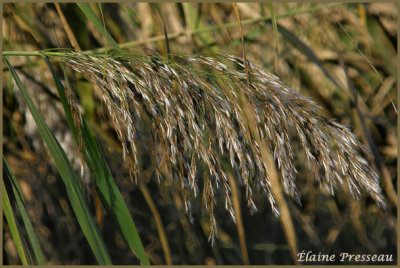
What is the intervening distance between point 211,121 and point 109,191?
244mm

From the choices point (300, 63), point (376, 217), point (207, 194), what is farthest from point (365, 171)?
point (376, 217)

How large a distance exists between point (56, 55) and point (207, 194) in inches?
16.6

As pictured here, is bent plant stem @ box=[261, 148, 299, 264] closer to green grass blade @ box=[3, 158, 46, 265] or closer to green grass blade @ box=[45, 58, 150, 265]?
green grass blade @ box=[45, 58, 150, 265]

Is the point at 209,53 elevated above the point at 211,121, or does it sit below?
above

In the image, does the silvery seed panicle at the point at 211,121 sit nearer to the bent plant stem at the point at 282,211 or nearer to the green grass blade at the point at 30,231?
the green grass blade at the point at 30,231

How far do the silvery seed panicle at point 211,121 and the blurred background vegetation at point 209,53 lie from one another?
0.46 meters

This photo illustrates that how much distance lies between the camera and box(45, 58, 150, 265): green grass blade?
691 millimetres

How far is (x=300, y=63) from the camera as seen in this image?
4.44 ft

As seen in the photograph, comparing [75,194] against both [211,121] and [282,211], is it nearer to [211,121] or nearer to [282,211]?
[211,121]

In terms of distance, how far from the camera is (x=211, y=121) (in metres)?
0.72

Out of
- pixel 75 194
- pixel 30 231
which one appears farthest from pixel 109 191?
pixel 30 231

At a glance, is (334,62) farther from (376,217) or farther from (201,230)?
(201,230)

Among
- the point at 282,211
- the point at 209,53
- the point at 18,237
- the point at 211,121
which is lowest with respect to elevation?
the point at 282,211

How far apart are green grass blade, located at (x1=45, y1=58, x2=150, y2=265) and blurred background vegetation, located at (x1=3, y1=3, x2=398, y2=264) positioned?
1.37 feet
